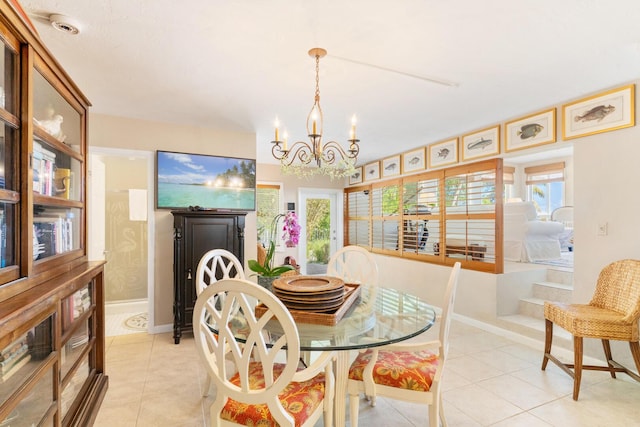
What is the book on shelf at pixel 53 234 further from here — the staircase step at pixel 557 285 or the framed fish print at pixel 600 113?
the staircase step at pixel 557 285

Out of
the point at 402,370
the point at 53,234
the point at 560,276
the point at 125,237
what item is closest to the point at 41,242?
the point at 53,234

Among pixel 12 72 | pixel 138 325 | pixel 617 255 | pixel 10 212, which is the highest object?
pixel 12 72

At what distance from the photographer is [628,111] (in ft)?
8.37

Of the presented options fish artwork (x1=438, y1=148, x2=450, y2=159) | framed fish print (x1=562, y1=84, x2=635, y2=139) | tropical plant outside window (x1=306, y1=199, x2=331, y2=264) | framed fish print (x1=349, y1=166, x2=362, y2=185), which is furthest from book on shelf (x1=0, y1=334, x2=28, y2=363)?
framed fish print (x1=349, y1=166, x2=362, y2=185)

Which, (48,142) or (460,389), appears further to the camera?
(460,389)

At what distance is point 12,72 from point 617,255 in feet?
13.1

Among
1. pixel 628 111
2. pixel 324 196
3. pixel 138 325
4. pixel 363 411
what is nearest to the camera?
pixel 363 411

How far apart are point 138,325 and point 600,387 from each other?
4.50 meters

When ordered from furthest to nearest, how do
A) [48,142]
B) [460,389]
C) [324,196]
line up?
[324,196]
[460,389]
[48,142]

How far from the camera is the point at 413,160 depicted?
480cm

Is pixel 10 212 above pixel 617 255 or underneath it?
above

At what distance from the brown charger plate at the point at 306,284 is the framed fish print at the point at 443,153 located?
2904 millimetres

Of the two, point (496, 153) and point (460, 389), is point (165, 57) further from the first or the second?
point (496, 153)

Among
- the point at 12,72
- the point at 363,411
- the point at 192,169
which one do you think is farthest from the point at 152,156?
the point at 363,411
